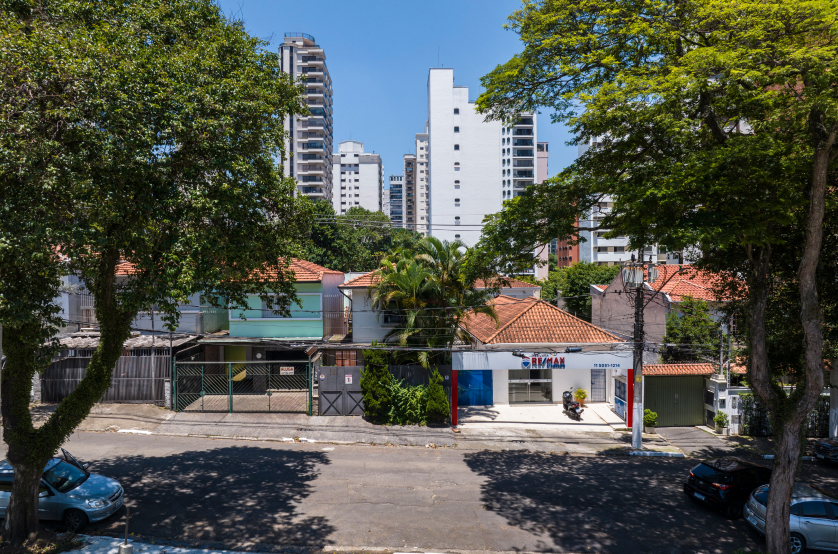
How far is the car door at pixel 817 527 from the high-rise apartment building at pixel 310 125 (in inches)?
2751

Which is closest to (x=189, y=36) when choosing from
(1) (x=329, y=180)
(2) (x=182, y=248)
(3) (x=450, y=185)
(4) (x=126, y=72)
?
(4) (x=126, y=72)

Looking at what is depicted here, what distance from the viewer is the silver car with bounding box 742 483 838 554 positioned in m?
10.8

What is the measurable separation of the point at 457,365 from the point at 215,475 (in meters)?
9.75

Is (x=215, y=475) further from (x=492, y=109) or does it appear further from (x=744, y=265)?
(x=744, y=265)

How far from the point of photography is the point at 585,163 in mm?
13305

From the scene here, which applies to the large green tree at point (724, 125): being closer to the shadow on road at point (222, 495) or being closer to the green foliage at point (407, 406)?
the shadow on road at point (222, 495)

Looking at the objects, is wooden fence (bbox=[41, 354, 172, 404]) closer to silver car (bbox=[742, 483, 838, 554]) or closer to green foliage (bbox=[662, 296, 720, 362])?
silver car (bbox=[742, 483, 838, 554])

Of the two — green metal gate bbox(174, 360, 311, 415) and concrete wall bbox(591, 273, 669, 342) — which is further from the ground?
concrete wall bbox(591, 273, 669, 342)

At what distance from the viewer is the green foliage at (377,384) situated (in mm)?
20547

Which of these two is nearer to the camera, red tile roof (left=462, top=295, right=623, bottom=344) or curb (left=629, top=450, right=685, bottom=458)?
curb (left=629, top=450, right=685, bottom=458)

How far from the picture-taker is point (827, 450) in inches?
680

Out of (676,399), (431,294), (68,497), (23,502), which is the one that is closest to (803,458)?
(676,399)

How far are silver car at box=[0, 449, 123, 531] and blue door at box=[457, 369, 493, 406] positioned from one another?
622 inches

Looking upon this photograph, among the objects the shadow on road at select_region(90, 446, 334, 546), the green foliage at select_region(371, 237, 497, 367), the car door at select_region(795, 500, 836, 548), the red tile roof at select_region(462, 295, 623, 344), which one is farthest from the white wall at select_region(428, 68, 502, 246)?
the car door at select_region(795, 500, 836, 548)
